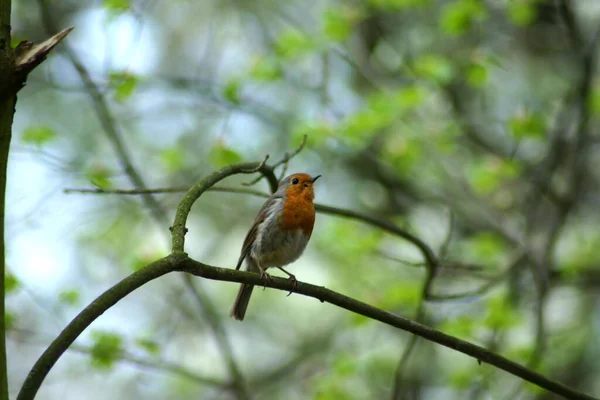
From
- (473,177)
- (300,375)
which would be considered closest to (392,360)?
(300,375)

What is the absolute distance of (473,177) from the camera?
7648mm

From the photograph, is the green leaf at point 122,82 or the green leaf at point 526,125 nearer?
the green leaf at point 122,82

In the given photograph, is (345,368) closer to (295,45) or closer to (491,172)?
(491,172)

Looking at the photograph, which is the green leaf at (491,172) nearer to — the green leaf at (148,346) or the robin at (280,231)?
the robin at (280,231)

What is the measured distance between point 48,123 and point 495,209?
5.97 m

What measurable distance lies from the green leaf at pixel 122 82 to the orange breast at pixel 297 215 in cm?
190

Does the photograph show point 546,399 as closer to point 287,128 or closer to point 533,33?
point 287,128

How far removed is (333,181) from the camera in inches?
359

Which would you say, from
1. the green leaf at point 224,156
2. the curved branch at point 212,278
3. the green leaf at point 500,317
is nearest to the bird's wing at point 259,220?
the green leaf at point 224,156

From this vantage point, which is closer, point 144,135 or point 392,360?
point 392,360

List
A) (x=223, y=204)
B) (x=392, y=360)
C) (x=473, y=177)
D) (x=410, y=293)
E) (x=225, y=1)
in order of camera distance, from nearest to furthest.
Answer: (x=410, y=293), (x=473, y=177), (x=392, y=360), (x=225, y=1), (x=223, y=204)

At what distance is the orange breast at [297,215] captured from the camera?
16.1ft

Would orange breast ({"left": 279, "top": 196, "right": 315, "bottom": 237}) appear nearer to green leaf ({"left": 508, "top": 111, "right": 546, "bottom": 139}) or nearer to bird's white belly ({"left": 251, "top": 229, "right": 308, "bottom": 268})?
bird's white belly ({"left": 251, "top": 229, "right": 308, "bottom": 268})

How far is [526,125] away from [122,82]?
383 centimetres
